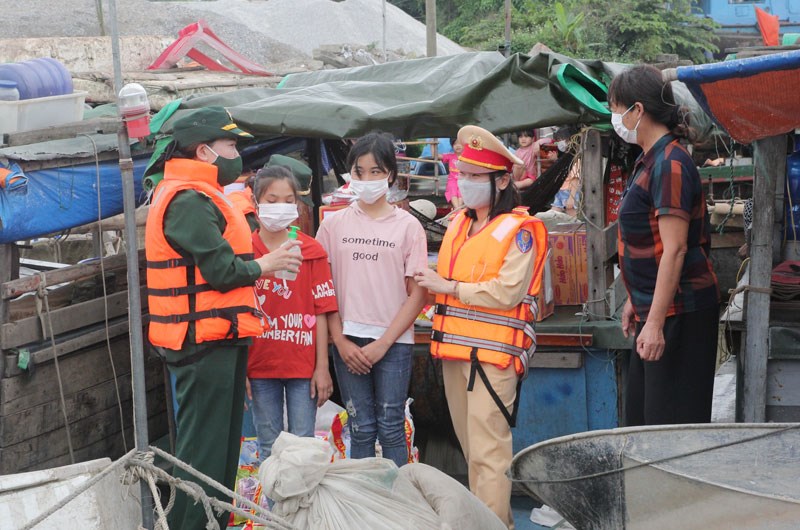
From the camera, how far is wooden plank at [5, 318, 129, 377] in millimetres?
4934

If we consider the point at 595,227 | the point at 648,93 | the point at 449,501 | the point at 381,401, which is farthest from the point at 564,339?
the point at 449,501

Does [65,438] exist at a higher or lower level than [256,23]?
lower

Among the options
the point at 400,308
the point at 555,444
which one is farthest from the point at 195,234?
the point at 555,444

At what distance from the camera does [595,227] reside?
5422 millimetres

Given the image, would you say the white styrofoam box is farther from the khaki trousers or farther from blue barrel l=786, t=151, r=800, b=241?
blue barrel l=786, t=151, r=800, b=241

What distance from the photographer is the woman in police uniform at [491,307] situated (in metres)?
4.31

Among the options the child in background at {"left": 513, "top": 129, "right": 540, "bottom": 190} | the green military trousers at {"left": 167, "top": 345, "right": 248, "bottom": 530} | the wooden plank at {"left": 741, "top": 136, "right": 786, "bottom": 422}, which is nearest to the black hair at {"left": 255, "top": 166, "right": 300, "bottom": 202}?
the green military trousers at {"left": 167, "top": 345, "right": 248, "bottom": 530}

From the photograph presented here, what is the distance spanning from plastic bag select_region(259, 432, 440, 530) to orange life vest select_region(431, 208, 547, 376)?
1277mm

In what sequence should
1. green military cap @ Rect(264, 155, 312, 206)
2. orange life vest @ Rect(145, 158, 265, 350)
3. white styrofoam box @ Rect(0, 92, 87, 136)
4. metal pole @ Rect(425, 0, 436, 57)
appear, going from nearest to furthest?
orange life vest @ Rect(145, 158, 265, 350)
green military cap @ Rect(264, 155, 312, 206)
white styrofoam box @ Rect(0, 92, 87, 136)
metal pole @ Rect(425, 0, 436, 57)

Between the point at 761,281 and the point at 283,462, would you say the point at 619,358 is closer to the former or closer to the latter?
the point at 761,281

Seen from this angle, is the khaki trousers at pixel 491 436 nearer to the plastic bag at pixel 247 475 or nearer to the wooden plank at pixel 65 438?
the plastic bag at pixel 247 475

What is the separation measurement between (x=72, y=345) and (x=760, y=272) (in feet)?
11.8

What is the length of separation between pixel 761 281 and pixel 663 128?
3.24 ft

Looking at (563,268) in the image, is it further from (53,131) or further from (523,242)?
(53,131)
